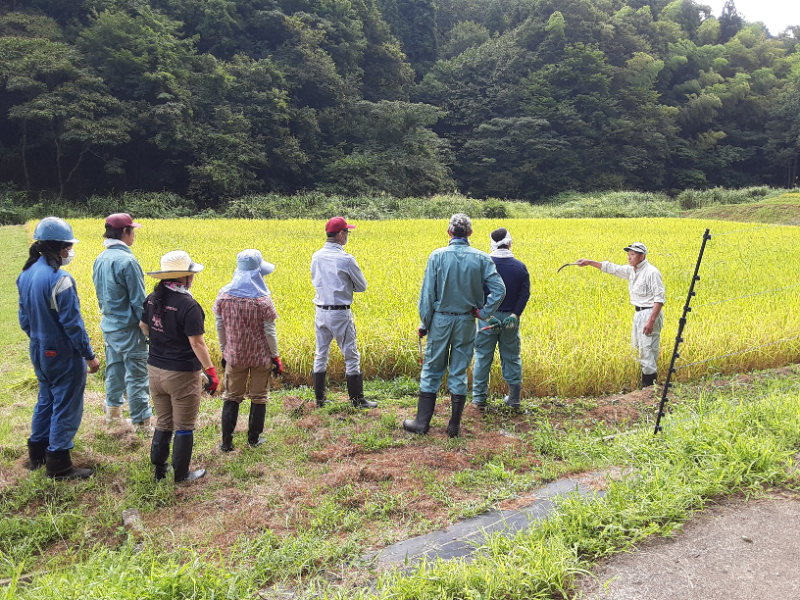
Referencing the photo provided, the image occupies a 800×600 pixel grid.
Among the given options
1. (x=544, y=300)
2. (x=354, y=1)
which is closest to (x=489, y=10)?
(x=354, y=1)

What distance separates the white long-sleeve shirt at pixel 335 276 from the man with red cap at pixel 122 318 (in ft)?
4.80

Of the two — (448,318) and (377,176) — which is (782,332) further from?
(377,176)

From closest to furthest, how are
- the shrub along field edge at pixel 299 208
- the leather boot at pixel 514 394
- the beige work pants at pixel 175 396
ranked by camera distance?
1. the beige work pants at pixel 175 396
2. the leather boot at pixel 514 394
3. the shrub along field edge at pixel 299 208

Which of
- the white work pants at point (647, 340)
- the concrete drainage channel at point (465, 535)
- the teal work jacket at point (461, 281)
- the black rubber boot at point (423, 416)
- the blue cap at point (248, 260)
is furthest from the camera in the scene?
the white work pants at point (647, 340)

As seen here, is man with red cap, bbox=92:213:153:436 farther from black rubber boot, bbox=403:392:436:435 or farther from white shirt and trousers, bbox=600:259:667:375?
white shirt and trousers, bbox=600:259:667:375

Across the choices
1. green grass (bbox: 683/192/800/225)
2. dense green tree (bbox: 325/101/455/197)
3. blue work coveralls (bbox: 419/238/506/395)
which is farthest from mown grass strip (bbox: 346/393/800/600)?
dense green tree (bbox: 325/101/455/197)

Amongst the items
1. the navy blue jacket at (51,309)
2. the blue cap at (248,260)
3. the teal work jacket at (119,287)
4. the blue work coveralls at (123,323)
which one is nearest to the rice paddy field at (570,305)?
the blue work coveralls at (123,323)

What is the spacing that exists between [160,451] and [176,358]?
675mm

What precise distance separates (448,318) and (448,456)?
1.11 meters

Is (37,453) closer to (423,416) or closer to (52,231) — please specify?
(52,231)

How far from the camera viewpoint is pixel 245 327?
4160 mm

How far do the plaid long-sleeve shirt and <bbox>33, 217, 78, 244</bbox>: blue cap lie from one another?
1.12 m

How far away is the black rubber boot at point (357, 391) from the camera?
511 cm

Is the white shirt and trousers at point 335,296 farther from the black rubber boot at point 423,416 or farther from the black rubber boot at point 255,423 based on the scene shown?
the black rubber boot at point 255,423
